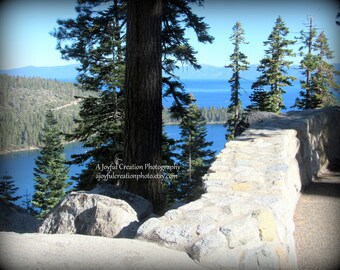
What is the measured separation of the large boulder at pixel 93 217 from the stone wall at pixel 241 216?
716 millimetres

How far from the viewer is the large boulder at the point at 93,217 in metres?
3.39

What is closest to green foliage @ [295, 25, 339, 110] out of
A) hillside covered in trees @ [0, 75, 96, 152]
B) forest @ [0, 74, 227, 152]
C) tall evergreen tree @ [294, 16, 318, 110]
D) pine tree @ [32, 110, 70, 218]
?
tall evergreen tree @ [294, 16, 318, 110]

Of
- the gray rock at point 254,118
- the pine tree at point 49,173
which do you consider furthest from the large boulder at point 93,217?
the pine tree at point 49,173

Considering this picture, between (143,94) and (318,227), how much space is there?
10.5ft

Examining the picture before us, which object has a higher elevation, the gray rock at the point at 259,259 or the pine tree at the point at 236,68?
the pine tree at the point at 236,68

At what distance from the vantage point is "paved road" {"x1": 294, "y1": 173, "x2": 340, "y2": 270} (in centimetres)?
352

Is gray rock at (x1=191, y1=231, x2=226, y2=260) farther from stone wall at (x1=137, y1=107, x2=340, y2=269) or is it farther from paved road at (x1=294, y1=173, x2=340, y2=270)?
paved road at (x1=294, y1=173, x2=340, y2=270)

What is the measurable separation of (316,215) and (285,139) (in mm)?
1298

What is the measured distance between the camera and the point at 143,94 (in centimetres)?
514

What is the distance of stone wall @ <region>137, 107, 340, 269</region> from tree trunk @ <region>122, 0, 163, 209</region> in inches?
49.4

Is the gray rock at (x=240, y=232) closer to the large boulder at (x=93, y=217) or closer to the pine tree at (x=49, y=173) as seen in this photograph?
the large boulder at (x=93, y=217)

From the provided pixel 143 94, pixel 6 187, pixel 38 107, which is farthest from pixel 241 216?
pixel 38 107

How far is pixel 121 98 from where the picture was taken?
1009cm

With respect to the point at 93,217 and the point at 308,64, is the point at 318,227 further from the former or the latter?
the point at 308,64
